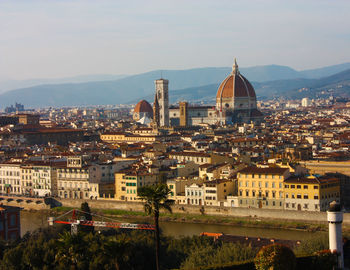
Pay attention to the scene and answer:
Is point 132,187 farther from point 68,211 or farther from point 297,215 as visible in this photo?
point 297,215

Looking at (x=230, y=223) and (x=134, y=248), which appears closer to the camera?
(x=134, y=248)

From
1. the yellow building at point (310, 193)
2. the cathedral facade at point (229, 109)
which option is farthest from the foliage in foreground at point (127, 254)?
the cathedral facade at point (229, 109)

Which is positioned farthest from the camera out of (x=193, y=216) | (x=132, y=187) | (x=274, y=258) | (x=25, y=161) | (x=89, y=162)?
(x=25, y=161)

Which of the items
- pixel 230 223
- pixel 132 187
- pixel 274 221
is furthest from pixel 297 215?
pixel 132 187

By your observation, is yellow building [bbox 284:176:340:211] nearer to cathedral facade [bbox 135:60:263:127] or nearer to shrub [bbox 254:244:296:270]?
shrub [bbox 254:244:296:270]

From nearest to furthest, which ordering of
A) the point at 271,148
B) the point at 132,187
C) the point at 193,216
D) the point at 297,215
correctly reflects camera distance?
the point at 297,215, the point at 193,216, the point at 132,187, the point at 271,148

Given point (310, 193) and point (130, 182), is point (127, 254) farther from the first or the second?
point (130, 182)
